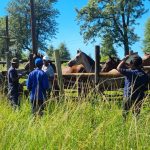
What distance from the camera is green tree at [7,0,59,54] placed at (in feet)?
255

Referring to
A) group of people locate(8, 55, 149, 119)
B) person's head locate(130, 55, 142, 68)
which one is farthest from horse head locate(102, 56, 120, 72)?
person's head locate(130, 55, 142, 68)

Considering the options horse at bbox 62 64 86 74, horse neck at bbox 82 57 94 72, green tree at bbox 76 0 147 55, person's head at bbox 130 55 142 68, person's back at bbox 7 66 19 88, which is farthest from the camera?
green tree at bbox 76 0 147 55

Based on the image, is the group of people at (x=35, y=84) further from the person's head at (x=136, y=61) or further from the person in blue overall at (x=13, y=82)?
the person's head at (x=136, y=61)

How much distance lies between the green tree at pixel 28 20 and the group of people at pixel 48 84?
2556 inches

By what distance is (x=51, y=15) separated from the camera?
264 feet

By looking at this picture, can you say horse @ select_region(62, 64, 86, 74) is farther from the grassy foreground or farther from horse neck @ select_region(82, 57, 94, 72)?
the grassy foreground

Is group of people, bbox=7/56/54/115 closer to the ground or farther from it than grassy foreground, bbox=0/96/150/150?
farther from it

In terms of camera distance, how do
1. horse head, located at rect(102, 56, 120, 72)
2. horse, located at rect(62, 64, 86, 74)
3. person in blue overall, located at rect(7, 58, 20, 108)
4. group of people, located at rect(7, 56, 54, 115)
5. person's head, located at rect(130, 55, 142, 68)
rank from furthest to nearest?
horse, located at rect(62, 64, 86, 74) → horse head, located at rect(102, 56, 120, 72) → person in blue overall, located at rect(7, 58, 20, 108) → group of people, located at rect(7, 56, 54, 115) → person's head, located at rect(130, 55, 142, 68)

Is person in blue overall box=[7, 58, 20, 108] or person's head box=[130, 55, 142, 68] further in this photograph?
person in blue overall box=[7, 58, 20, 108]

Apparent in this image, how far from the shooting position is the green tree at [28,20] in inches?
3063

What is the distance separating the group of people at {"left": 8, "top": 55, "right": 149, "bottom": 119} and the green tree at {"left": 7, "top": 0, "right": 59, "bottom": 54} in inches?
2556

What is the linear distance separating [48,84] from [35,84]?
26cm

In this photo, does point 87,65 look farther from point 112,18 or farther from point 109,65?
point 112,18

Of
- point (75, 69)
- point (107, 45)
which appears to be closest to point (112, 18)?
point (107, 45)
